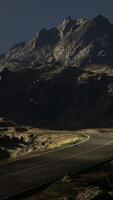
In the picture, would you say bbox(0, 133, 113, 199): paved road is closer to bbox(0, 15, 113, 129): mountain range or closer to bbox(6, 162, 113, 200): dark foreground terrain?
bbox(6, 162, 113, 200): dark foreground terrain

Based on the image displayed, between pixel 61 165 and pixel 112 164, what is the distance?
4.66m

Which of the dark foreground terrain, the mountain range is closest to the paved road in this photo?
the dark foreground terrain

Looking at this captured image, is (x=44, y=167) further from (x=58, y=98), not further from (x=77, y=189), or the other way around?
(x=58, y=98)

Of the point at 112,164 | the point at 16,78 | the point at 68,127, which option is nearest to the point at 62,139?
the point at 112,164

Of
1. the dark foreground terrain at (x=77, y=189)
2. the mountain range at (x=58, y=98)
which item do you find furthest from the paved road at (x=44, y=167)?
the mountain range at (x=58, y=98)

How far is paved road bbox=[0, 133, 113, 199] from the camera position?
89.8 feet

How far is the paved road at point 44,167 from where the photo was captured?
27.4 meters

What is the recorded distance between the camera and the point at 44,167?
1335 inches

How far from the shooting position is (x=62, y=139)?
76.0m

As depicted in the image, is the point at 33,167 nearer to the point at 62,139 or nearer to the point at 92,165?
the point at 92,165

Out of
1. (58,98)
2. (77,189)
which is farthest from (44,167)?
(58,98)

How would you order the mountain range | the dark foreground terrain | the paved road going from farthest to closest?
the mountain range
the paved road
the dark foreground terrain

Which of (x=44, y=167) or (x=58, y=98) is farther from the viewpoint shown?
(x=58, y=98)

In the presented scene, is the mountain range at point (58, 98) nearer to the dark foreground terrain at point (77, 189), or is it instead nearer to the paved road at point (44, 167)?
the paved road at point (44, 167)
